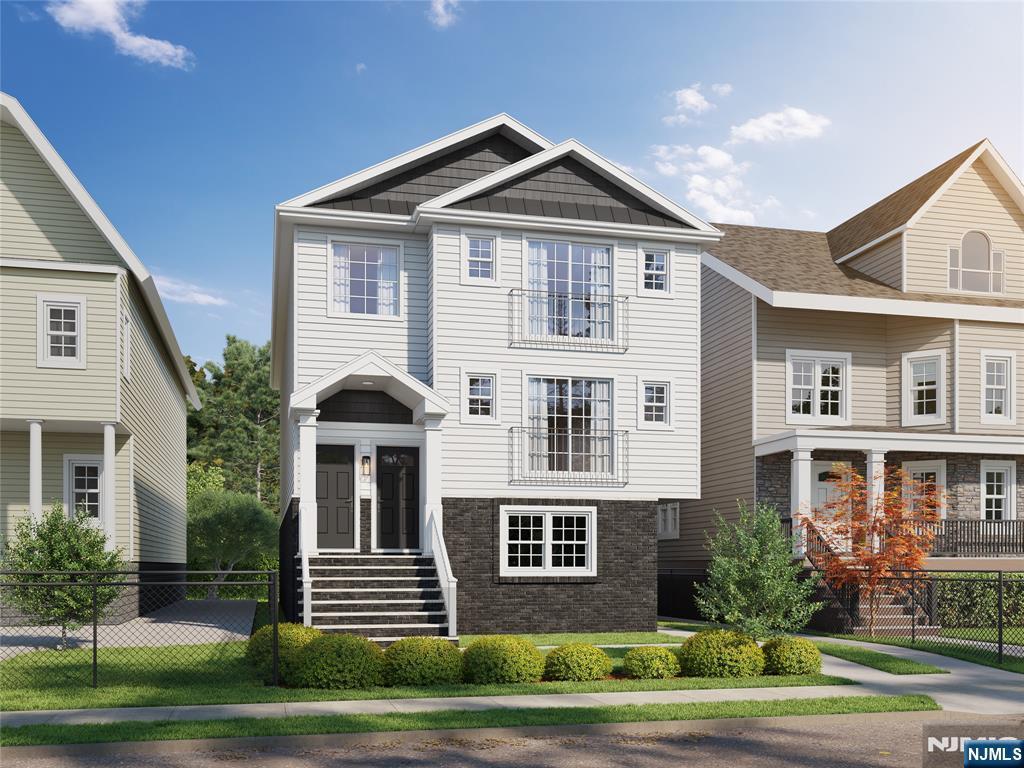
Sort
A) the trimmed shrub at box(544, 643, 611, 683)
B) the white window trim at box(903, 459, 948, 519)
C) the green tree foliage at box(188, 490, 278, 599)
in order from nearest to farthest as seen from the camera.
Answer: the trimmed shrub at box(544, 643, 611, 683) → the white window trim at box(903, 459, 948, 519) → the green tree foliage at box(188, 490, 278, 599)

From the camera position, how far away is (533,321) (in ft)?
72.1

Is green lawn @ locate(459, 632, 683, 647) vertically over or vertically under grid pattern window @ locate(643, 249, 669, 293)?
under

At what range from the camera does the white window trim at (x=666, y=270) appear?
22547 mm

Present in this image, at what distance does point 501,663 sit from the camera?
44.7 feet

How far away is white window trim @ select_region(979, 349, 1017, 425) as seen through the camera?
2673 cm

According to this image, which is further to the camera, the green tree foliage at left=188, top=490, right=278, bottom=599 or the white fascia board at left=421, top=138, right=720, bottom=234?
the green tree foliage at left=188, top=490, right=278, bottom=599

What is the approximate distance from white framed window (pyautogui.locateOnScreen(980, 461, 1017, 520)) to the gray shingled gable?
1142 cm

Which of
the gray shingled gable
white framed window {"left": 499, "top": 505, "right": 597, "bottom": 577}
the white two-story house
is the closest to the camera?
the white two-story house

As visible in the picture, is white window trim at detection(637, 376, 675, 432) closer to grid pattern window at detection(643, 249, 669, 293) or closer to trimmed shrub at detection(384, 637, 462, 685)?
grid pattern window at detection(643, 249, 669, 293)

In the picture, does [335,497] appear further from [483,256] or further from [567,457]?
[483,256]

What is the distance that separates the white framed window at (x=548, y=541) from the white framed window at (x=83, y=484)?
921 centimetres

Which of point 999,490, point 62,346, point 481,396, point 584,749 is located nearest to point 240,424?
point 62,346

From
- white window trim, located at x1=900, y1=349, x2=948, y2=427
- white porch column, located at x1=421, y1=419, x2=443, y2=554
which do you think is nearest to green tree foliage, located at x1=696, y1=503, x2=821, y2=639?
white porch column, located at x1=421, y1=419, x2=443, y2=554

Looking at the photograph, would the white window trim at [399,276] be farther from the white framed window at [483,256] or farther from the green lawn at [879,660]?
the green lawn at [879,660]
